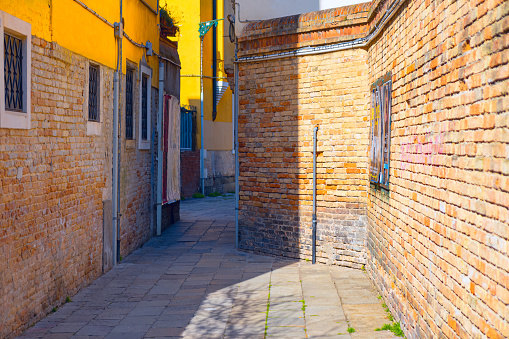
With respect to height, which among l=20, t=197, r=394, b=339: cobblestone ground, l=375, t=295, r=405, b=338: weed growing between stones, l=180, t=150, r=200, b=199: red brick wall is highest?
l=180, t=150, r=200, b=199: red brick wall

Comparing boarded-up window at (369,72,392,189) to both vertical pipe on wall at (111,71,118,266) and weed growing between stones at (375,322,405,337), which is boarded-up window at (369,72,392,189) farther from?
vertical pipe on wall at (111,71,118,266)

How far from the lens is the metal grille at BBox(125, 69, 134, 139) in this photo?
10.6 m

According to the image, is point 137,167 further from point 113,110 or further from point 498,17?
point 498,17

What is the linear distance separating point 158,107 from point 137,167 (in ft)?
6.50

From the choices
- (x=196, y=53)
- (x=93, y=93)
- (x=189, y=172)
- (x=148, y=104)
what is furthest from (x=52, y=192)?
(x=196, y=53)

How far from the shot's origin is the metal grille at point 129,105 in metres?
10.6

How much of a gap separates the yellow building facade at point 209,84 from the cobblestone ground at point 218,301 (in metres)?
11.7

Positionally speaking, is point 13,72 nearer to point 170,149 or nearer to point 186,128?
point 170,149

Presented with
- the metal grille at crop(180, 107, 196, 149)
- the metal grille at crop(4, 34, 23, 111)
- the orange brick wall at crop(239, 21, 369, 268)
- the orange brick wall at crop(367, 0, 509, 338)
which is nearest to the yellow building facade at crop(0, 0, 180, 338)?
the metal grille at crop(4, 34, 23, 111)

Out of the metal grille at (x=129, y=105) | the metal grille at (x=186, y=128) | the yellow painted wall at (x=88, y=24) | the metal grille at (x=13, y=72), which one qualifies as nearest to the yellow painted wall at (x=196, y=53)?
the metal grille at (x=186, y=128)

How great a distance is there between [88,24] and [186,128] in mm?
13207

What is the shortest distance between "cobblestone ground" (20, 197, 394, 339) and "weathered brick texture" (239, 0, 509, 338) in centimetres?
44

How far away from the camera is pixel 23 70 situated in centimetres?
623

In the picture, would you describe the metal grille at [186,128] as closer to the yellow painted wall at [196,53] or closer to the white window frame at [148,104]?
the yellow painted wall at [196,53]
